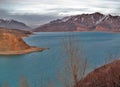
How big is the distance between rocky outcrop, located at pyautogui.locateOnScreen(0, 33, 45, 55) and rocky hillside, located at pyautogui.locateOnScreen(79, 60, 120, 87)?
7610 cm

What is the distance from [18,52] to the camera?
89750 millimetres

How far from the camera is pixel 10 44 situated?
9831 cm

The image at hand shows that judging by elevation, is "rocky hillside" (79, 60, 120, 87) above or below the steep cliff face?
above

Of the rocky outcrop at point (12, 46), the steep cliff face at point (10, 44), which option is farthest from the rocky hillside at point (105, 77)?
the steep cliff face at point (10, 44)

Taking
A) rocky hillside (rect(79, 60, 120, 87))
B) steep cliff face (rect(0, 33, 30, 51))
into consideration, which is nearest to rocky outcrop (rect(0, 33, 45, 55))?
steep cliff face (rect(0, 33, 30, 51))

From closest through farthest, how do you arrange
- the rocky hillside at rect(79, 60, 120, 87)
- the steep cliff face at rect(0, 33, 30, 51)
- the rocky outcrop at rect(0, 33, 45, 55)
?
1. the rocky hillside at rect(79, 60, 120, 87)
2. the rocky outcrop at rect(0, 33, 45, 55)
3. the steep cliff face at rect(0, 33, 30, 51)

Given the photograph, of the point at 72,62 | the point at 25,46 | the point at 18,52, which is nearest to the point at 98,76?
the point at 72,62

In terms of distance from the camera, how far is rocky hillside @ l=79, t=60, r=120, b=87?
1223 centimetres

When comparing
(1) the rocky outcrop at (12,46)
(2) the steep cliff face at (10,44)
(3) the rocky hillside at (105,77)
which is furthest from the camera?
(2) the steep cliff face at (10,44)

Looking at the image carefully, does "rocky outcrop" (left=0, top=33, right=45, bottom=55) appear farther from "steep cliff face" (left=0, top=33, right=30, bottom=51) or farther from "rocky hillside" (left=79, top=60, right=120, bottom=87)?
"rocky hillside" (left=79, top=60, right=120, bottom=87)

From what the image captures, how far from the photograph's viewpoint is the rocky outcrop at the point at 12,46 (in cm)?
9094

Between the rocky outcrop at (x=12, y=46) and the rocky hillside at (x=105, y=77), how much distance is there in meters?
76.1

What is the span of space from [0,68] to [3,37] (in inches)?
1675

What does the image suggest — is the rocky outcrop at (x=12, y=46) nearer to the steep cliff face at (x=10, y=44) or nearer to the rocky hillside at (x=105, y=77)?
the steep cliff face at (x=10, y=44)
